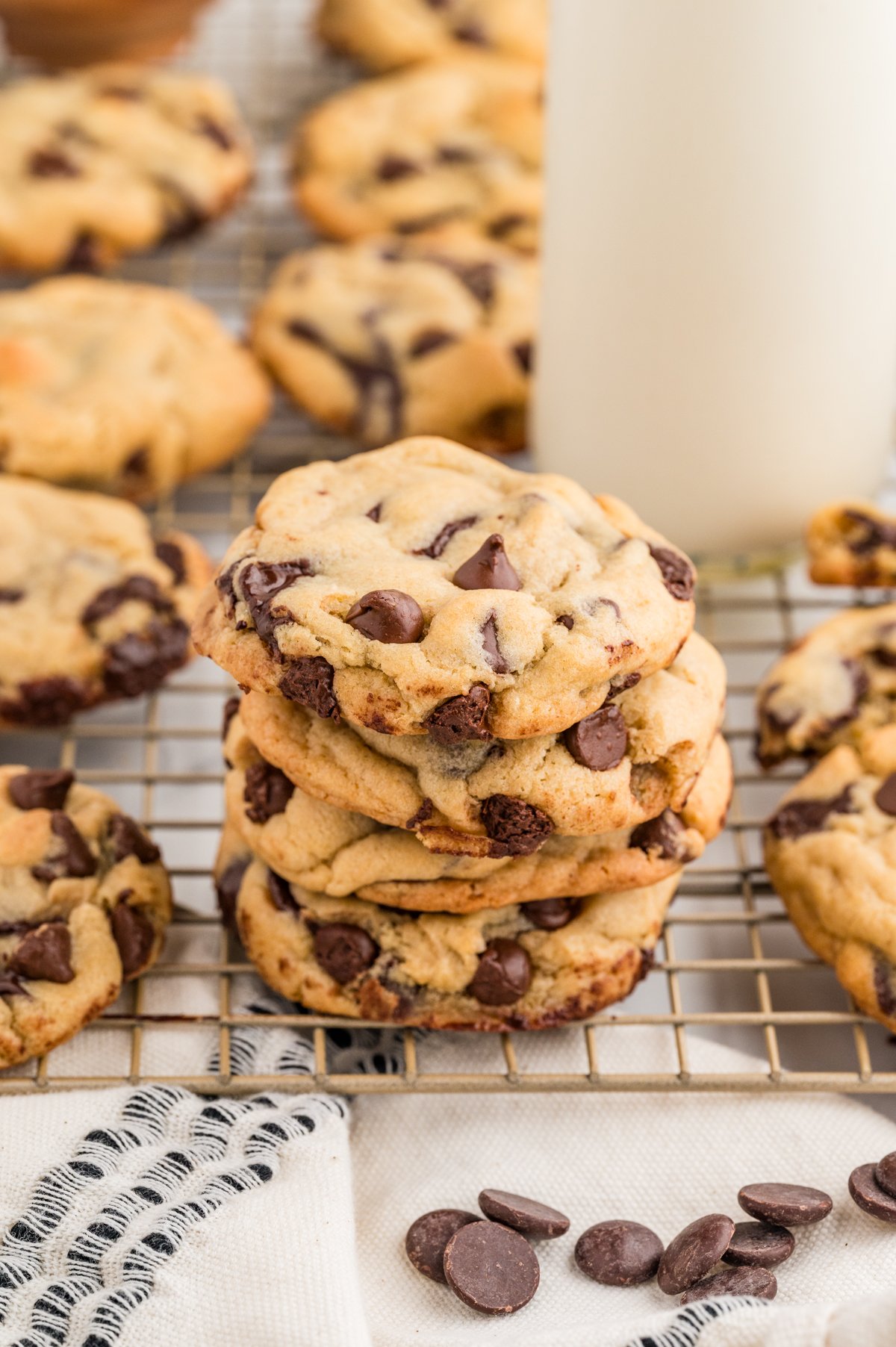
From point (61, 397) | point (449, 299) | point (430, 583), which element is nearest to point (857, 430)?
point (449, 299)

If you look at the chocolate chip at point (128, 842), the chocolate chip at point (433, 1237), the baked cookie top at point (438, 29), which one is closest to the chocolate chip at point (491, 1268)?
the chocolate chip at point (433, 1237)

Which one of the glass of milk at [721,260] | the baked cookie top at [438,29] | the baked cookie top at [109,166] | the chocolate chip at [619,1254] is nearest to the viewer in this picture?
the chocolate chip at [619,1254]

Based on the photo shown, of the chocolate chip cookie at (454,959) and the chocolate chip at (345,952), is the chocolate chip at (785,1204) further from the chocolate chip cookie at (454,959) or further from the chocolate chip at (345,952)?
the chocolate chip at (345,952)

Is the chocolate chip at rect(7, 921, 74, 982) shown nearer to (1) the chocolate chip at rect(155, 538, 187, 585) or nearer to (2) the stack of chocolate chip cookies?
(2) the stack of chocolate chip cookies

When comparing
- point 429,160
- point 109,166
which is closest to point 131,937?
point 109,166

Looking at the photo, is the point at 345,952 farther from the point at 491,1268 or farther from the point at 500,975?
the point at 491,1268

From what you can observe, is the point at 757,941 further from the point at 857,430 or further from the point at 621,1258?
the point at 857,430
